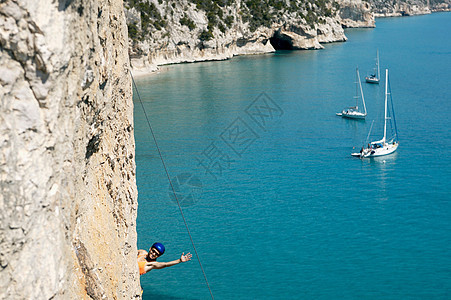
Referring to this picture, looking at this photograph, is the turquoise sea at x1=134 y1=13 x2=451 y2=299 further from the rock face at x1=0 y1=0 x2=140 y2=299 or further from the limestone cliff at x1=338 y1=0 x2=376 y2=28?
the limestone cliff at x1=338 y1=0 x2=376 y2=28

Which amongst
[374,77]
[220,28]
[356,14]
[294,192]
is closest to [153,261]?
[294,192]

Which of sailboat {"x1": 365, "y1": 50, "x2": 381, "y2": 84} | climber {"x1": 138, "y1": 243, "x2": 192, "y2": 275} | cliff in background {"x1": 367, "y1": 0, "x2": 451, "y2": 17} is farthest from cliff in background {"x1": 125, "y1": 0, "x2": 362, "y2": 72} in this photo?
cliff in background {"x1": 367, "y1": 0, "x2": 451, "y2": 17}

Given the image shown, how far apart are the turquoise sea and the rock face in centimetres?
1417

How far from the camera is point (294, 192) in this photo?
28.0 metres

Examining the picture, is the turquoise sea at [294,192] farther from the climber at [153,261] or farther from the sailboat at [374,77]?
the climber at [153,261]

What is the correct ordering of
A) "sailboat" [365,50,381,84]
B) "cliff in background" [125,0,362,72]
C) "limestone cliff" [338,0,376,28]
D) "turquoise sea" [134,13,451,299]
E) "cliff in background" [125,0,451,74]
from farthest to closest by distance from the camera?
"limestone cliff" [338,0,376,28] < "cliff in background" [125,0,362,72] < "cliff in background" [125,0,451,74] < "sailboat" [365,50,381,84] < "turquoise sea" [134,13,451,299]

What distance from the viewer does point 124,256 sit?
21.9 feet

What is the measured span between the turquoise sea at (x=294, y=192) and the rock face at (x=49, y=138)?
14.2 m

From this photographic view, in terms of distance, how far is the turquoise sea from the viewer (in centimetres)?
1977

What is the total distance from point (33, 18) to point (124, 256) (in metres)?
4.17

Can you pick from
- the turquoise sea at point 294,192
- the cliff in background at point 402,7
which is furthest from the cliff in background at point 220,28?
the cliff in background at point 402,7

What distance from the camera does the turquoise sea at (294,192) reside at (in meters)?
19.8

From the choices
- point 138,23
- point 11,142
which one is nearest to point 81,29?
point 11,142

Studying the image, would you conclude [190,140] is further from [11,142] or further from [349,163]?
[11,142]
